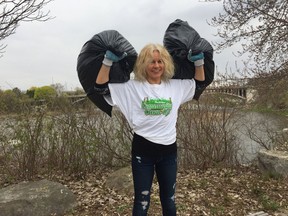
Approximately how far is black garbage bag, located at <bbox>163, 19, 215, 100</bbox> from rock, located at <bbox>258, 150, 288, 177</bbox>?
3.65m

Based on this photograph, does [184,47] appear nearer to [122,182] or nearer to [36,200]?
[36,200]

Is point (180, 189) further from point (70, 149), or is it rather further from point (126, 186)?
point (70, 149)

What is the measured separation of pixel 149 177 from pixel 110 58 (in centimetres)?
100

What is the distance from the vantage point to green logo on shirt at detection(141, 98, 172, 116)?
2752mm

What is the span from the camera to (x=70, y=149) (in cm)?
600

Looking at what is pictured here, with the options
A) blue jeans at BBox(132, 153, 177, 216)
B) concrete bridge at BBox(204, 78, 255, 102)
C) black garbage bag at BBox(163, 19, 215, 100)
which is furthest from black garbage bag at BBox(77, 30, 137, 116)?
concrete bridge at BBox(204, 78, 255, 102)

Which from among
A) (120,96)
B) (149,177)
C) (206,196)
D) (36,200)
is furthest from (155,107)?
(206,196)

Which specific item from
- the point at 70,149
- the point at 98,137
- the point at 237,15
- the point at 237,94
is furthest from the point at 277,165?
the point at 237,15

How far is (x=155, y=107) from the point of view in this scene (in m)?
2.76

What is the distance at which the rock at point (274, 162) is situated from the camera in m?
6.07

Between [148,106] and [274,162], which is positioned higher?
[148,106]

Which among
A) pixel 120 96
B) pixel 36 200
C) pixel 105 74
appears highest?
pixel 105 74

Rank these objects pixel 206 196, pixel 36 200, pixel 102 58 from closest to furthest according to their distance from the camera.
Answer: pixel 102 58 → pixel 36 200 → pixel 206 196

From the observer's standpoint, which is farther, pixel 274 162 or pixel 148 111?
pixel 274 162
